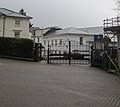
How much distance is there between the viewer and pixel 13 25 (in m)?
54.6

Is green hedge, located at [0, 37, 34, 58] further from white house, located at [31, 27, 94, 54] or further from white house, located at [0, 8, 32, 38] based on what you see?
white house, located at [31, 27, 94, 54]

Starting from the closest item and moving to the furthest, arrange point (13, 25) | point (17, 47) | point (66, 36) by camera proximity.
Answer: point (17, 47)
point (13, 25)
point (66, 36)

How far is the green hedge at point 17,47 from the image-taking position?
28.9 m

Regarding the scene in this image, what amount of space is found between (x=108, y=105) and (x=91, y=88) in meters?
3.19

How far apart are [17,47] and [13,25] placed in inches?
1009

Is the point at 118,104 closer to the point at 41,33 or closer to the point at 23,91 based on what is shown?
the point at 23,91

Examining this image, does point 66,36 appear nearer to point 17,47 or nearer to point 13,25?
point 13,25

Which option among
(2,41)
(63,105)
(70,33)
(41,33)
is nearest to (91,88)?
(63,105)

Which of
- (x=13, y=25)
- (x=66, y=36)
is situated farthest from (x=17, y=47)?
(x=66, y=36)

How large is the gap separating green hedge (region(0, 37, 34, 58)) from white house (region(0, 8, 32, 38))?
22.8 meters

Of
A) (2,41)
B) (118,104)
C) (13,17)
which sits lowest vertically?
(118,104)

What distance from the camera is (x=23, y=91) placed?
9992mm

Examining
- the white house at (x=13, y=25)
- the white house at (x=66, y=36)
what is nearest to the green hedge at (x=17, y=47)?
the white house at (x=13, y=25)

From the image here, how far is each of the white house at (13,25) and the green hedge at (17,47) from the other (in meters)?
22.8
